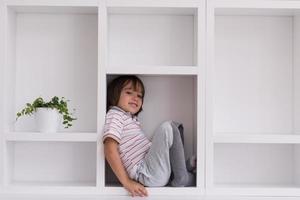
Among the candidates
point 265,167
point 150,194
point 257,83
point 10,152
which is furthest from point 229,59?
point 10,152

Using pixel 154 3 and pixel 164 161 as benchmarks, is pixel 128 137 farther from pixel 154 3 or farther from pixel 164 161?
pixel 154 3

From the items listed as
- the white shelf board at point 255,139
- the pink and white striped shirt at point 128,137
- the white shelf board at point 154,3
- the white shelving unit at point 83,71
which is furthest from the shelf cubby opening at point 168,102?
the white shelf board at point 154,3

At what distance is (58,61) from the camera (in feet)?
6.26

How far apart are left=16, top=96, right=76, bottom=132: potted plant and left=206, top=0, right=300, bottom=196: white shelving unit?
2.05 ft

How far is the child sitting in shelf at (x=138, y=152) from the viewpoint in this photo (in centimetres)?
169

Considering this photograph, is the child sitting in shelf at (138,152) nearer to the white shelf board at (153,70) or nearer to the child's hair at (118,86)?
the child's hair at (118,86)

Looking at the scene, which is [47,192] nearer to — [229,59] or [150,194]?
[150,194]

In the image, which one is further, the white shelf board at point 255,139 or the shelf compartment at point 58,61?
the shelf compartment at point 58,61

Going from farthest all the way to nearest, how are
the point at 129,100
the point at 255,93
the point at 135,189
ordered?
1. the point at 255,93
2. the point at 129,100
3. the point at 135,189

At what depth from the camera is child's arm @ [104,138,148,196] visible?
1.68m

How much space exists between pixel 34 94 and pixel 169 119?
1.89ft

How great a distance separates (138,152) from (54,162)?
38 cm

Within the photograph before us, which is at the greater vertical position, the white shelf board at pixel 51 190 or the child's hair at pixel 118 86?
the child's hair at pixel 118 86

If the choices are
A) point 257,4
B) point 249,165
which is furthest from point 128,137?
point 257,4
